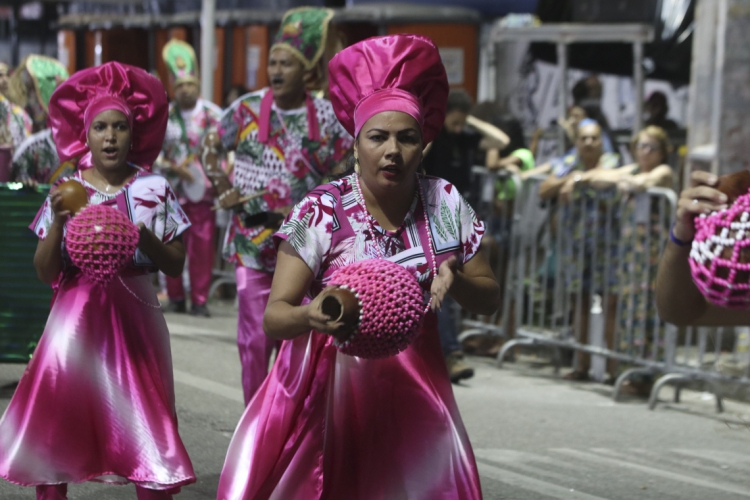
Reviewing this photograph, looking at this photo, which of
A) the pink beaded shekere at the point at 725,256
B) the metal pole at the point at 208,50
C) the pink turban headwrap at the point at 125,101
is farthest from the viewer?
the metal pole at the point at 208,50

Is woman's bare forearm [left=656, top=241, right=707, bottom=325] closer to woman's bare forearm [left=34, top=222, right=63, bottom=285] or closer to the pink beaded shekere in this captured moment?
the pink beaded shekere

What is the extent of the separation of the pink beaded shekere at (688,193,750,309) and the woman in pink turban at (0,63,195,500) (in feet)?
8.11

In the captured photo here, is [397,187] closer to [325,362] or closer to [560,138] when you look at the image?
[325,362]

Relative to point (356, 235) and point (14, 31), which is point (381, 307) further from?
point (14, 31)

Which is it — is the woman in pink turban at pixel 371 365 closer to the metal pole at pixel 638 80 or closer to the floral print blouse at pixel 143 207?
the floral print blouse at pixel 143 207

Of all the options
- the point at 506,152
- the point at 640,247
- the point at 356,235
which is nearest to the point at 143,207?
the point at 356,235

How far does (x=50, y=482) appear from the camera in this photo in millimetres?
5016

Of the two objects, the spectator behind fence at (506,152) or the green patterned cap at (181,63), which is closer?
the spectator behind fence at (506,152)

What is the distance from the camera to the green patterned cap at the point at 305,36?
23.7 ft

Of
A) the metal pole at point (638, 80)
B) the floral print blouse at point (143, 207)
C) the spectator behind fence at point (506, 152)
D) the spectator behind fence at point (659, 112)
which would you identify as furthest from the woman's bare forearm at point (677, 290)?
the metal pole at point (638, 80)

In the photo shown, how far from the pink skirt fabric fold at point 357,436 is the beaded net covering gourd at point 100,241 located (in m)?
1.16

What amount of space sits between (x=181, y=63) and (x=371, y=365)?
9.35 m

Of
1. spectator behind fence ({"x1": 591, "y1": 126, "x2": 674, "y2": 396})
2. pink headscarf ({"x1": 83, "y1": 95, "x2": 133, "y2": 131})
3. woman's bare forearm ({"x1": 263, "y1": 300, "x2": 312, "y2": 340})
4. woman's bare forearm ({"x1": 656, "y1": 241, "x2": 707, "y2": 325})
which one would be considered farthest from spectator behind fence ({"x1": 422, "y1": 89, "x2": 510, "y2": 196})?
woman's bare forearm ({"x1": 656, "y1": 241, "x2": 707, "y2": 325})

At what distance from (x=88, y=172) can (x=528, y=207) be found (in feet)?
18.3
